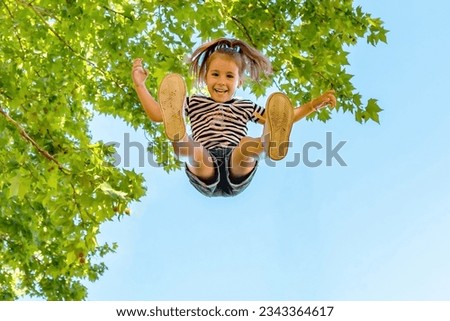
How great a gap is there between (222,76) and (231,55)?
148mm

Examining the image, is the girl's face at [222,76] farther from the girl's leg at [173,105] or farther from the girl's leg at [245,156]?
the girl's leg at [173,105]

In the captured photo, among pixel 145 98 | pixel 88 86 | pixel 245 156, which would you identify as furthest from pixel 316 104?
pixel 88 86

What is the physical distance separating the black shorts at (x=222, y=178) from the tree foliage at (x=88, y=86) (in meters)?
0.68

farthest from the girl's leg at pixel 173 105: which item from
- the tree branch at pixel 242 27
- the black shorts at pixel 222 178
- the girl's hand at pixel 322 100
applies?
the tree branch at pixel 242 27

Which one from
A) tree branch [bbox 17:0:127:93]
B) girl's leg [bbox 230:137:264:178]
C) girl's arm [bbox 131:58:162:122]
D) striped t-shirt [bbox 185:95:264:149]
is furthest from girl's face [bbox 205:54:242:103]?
tree branch [bbox 17:0:127:93]

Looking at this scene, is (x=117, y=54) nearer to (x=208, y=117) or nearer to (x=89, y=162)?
(x=89, y=162)

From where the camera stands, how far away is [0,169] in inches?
218

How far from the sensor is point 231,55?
425 cm

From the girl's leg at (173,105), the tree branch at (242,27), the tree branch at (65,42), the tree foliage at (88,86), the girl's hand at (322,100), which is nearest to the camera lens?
the girl's leg at (173,105)

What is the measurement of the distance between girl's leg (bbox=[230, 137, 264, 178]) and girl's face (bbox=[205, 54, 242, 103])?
1.21 ft

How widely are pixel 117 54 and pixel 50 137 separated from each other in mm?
2139

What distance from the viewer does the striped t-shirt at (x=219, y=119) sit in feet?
13.9

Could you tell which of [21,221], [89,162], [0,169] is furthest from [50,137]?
[21,221]

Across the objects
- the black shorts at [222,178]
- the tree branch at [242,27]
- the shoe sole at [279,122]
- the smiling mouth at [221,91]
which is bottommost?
the black shorts at [222,178]
